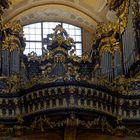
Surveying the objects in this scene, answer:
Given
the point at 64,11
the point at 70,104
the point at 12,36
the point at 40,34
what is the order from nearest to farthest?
the point at 70,104 → the point at 12,36 → the point at 64,11 → the point at 40,34

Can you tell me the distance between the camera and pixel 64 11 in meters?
26.4

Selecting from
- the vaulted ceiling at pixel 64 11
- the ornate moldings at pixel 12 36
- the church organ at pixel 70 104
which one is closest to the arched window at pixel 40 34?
the vaulted ceiling at pixel 64 11

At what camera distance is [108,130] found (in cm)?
1947

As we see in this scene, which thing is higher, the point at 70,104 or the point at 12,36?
the point at 12,36

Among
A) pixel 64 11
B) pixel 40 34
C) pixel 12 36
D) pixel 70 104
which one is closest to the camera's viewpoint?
pixel 70 104

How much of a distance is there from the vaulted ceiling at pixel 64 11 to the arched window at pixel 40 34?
0.89 ft

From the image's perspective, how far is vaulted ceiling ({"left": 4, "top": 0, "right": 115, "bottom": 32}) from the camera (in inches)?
1026

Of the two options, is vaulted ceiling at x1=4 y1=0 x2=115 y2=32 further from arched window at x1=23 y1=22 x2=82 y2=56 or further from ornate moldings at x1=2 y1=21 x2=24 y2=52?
ornate moldings at x1=2 y1=21 x2=24 y2=52

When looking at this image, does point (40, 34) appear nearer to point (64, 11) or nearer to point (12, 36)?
point (64, 11)

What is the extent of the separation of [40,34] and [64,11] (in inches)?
47.7

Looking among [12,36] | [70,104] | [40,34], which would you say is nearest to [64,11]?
[40,34]

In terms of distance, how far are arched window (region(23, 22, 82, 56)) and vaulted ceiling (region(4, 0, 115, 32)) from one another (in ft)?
0.89

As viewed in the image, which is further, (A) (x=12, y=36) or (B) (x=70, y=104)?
(A) (x=12, y=36)

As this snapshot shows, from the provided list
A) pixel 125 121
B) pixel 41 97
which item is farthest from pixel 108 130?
pixel 41 97
